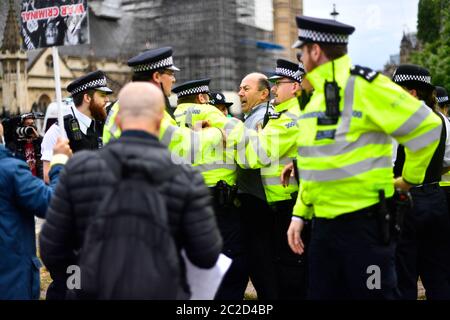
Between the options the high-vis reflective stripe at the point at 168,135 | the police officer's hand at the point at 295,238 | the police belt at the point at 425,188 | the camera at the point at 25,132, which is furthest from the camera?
the camera at the point at 25,132

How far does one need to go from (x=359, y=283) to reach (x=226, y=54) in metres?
73.2

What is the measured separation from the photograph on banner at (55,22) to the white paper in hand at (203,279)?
8.68 ft

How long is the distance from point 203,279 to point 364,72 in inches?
59.9

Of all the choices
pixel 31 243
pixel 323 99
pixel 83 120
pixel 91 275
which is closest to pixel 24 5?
pixel 83 120

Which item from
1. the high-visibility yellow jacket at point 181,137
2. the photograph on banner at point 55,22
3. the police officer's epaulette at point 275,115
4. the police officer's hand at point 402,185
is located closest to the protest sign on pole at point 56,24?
the photograph on banner at point 55,22

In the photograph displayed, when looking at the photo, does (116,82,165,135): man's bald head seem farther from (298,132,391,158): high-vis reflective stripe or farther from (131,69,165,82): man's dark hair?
(131,69,165,82): man's dark hair

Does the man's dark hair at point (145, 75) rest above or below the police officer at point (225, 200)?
above

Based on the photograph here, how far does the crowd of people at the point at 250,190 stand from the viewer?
3.26m

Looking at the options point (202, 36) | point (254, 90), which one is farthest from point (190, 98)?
point (202, 36)

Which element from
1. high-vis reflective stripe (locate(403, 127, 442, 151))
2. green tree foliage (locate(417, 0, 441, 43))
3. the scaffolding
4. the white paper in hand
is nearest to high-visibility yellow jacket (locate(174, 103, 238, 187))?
high-vis reflective stripe (locate(403, 127, 442, 151))

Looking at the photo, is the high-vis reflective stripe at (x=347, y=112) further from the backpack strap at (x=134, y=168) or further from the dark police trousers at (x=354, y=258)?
the backpack strap at (x=134, y=168)

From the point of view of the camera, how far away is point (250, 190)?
6.48 m

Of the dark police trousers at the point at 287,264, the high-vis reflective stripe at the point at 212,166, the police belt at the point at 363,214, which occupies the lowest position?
the dark police trousers at the point at 287,264
